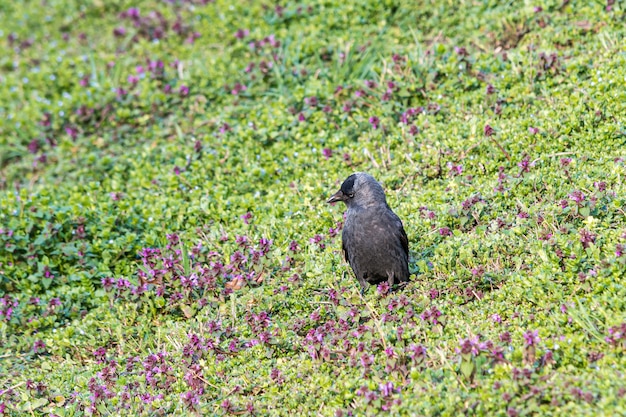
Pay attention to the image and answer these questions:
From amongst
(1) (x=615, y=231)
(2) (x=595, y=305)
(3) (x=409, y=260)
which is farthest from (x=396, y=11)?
(2) (x=595, y=305)

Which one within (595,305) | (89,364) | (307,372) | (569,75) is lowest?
(89,364)

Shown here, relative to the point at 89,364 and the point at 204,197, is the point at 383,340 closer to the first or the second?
the point at 89,364

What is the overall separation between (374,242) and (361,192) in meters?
0.58

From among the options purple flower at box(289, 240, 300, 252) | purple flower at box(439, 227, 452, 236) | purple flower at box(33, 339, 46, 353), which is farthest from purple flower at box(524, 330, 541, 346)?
purple flower at box(33, 339, 46, 353)

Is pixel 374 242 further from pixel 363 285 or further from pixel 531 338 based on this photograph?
pixel 531 338

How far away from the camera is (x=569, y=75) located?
27.8 ft

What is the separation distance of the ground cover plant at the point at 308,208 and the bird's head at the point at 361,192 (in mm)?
568

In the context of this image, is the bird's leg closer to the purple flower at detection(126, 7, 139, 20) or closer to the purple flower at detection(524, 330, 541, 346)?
the purple flower at detection(524, 330, 541, 346)

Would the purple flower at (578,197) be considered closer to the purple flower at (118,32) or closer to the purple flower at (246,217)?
the purple flower at (246,217)

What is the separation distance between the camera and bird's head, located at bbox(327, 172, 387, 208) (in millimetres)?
6918

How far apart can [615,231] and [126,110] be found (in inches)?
263

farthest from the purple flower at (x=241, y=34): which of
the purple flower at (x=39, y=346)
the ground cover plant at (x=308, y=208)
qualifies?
the purple flower at (x=39, y=346)

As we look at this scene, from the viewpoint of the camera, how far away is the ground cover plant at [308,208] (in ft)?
18.4

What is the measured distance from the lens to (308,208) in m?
8.16
